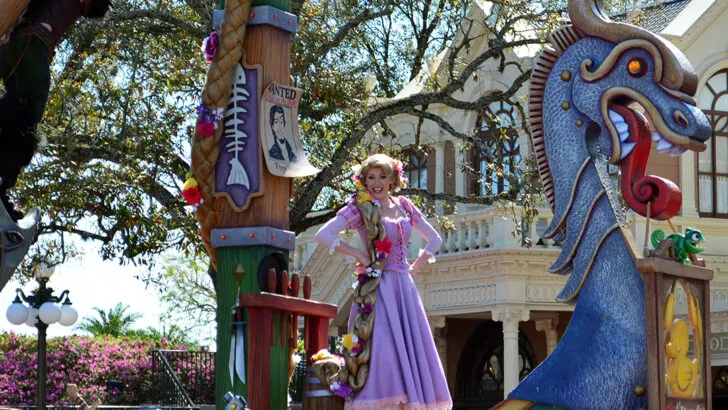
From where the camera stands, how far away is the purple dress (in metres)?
6.59

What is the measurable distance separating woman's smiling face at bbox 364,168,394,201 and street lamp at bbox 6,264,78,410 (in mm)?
5690

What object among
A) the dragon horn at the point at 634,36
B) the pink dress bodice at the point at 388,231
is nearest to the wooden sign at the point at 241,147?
the pink dress bodice at the point at 388,231

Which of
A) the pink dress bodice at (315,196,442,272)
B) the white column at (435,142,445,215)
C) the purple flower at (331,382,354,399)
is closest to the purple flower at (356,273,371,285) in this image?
the pink dress bodice at (315,196,442,272)

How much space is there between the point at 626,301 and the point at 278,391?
1.78 m

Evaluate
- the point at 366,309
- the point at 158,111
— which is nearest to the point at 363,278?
the point at 366,309

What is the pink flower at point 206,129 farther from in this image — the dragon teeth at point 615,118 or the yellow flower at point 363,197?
the dragon teeth at point 615,118

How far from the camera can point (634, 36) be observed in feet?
21.0

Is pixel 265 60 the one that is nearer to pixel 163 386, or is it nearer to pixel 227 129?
pixel 227 129

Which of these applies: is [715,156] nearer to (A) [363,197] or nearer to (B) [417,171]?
(B) [417,171]

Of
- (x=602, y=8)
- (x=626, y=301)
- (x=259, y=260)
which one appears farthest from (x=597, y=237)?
(x=259, y=260)

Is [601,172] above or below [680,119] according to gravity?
below

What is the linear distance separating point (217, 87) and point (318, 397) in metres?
1.69

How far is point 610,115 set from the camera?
6.48 meters

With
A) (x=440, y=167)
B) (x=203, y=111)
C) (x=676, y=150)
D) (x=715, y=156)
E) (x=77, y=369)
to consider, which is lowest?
(x=77, y=369)
